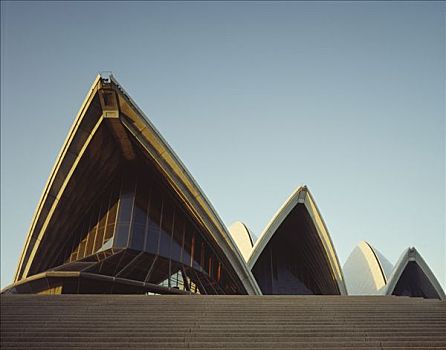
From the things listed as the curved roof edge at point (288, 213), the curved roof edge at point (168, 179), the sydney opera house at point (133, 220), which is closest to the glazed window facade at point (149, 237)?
the sydney opera house at point (133, 220)

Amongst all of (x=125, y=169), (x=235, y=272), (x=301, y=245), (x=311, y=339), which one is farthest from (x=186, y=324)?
(x=301, y=245)

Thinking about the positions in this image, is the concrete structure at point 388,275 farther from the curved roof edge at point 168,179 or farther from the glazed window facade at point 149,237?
the glazed window facade at point 149,237

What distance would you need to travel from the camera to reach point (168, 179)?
18.2 m

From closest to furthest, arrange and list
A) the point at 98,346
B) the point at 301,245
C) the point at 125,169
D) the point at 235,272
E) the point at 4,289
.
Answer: the point at 98,346
the point at 4,289
the point at 235,272
the point at 125,169
the point at 301,245

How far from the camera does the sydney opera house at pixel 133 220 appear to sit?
1633cm

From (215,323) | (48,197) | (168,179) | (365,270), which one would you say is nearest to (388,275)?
(365,270)

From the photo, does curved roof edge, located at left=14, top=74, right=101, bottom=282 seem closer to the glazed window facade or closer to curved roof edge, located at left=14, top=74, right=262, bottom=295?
curved roof edge, located at left=14, top=74, right=262, bottom=295

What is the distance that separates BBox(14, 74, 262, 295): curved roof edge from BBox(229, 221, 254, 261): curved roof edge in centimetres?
850

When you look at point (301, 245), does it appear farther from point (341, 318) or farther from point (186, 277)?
point (341, 318)

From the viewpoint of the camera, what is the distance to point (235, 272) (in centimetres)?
1850

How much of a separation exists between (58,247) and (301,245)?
39.1 ft

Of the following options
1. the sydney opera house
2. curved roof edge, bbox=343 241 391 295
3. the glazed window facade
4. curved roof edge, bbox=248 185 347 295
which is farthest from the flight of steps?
curved roof edge, bbox=343 241 391 295

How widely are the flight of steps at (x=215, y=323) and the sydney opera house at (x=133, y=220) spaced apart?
658 cm

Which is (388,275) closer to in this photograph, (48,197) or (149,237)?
(149,237)
